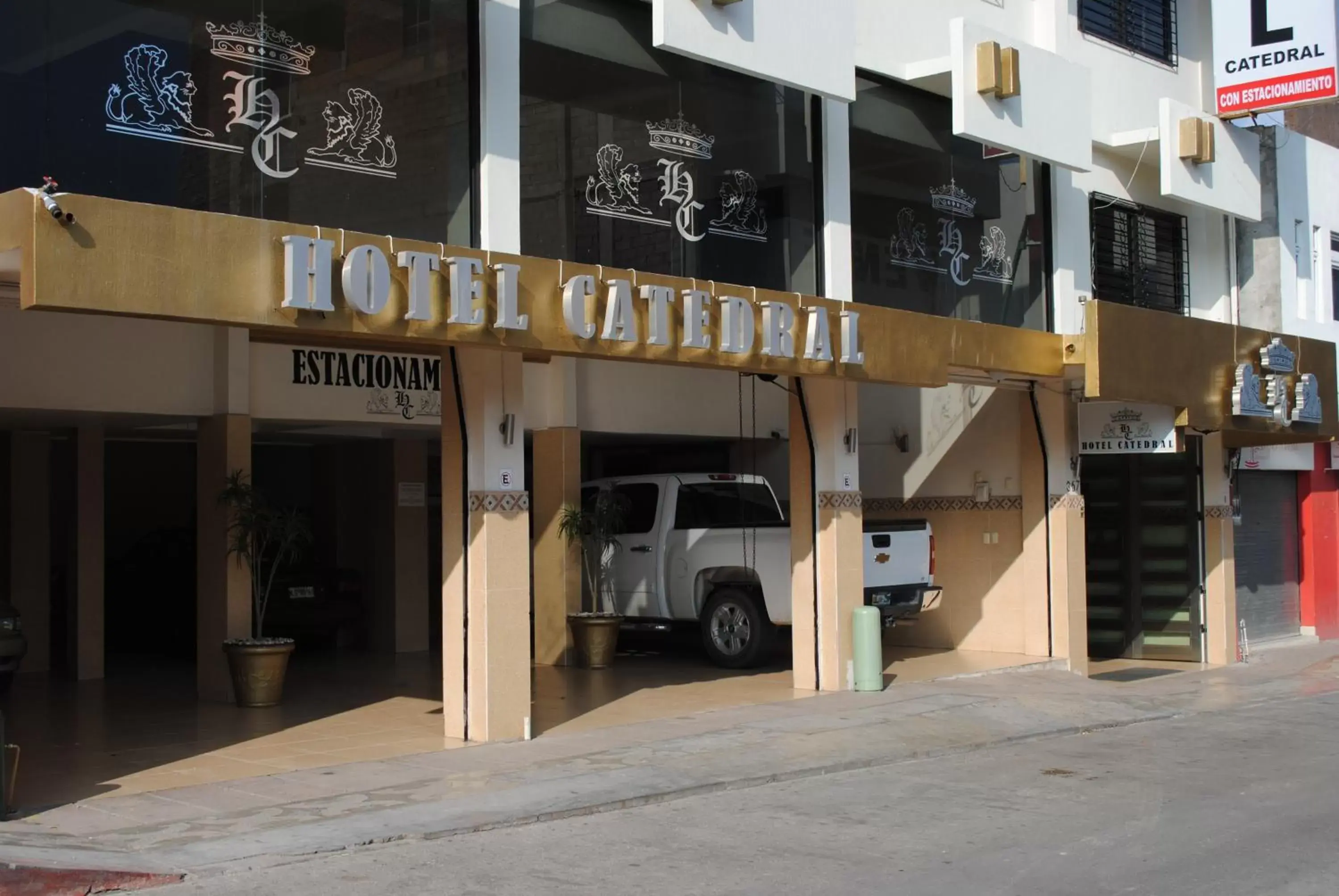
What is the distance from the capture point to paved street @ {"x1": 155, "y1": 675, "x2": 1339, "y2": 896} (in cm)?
764

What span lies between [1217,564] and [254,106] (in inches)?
574

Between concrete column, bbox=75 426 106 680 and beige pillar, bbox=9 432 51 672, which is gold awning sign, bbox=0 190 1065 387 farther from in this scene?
beige pillar, bbox=9 432 51 672

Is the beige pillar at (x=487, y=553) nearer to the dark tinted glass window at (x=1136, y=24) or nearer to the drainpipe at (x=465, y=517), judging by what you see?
the drainpipe at (x=465, y=517)

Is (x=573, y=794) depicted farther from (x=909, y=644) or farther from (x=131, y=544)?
(x=131, y=544)

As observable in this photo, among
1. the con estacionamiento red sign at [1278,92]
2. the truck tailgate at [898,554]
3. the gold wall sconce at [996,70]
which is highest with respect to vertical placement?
the con estacionamiento red sign at [1278,92]

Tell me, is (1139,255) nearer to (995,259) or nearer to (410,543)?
(995,259)

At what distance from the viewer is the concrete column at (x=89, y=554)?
16.4 metres

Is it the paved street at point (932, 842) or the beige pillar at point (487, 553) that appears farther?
the beige pillar at point (487, 553)

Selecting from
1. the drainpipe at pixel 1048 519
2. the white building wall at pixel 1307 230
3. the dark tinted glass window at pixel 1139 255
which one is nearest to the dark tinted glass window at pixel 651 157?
the drainpipe at pixel 1048 519

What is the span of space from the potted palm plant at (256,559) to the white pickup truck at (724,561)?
4675 millimetres

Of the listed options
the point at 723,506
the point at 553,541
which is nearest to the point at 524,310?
the point at 553,541

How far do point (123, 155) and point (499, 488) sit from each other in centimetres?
387

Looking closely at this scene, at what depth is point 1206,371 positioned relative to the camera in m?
17.2

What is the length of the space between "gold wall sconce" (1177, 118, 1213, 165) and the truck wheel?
790 cm
